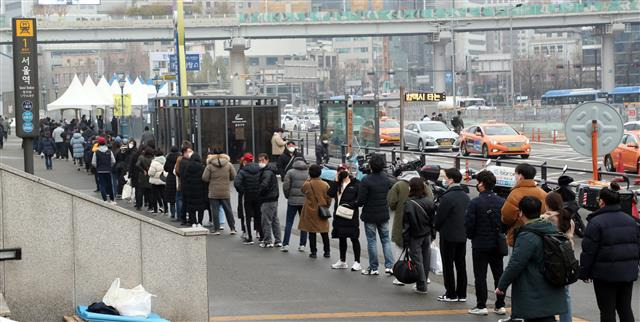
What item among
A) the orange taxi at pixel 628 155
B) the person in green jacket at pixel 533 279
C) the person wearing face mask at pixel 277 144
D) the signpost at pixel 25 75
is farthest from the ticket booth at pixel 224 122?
the person in green jacket at pixel 533 279

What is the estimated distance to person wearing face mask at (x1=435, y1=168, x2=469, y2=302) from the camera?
13.1 m

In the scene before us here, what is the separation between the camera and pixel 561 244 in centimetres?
943

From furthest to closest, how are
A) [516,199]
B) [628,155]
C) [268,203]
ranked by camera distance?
[628,155] → [268,203] → [516,199]

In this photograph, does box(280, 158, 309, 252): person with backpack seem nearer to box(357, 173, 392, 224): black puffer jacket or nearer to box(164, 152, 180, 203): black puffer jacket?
box(357, 173, 392, 224): black puffer jacket

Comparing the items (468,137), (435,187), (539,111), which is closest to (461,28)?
(539,111)

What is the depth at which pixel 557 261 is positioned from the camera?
30.9ft

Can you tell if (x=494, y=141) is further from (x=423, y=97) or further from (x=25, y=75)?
(x=25, y=75)

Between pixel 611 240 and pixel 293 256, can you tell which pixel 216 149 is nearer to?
pixel 293 256

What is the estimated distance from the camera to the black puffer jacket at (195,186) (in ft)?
69.2

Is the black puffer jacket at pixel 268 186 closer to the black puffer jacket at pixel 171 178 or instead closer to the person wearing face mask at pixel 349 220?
the person wearing face mask at pixel 349 220

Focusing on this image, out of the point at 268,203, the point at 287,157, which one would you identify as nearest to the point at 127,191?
the point at 287,157

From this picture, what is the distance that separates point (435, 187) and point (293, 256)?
519 centimetres

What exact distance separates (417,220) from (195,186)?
8241 millimetres

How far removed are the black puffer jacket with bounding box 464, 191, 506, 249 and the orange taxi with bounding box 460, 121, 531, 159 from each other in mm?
31782
